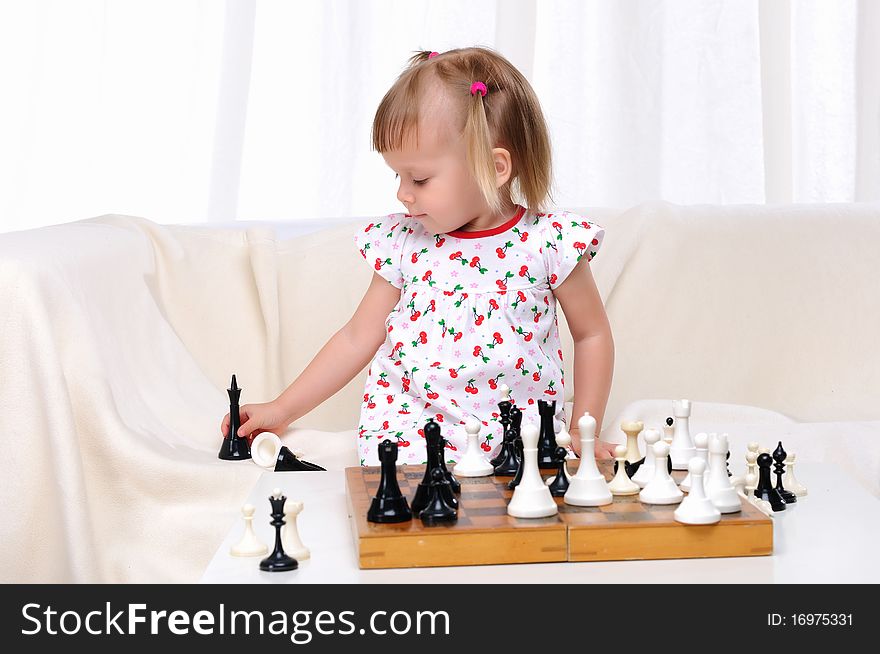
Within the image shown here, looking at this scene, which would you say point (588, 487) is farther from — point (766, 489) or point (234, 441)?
point (234, 441)

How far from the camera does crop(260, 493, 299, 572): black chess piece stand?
31.3 inches

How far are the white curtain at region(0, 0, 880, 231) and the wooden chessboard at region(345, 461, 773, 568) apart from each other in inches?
80.5

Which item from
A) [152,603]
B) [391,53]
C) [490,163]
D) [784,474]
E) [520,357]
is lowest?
[152,603]

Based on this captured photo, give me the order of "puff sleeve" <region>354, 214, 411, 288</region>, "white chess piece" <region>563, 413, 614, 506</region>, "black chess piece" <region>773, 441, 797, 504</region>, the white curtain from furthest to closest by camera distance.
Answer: the white curtain → "puff sleeve" <region>354, 214, 411, 288</region> → "black chess piece" <region>773, 441, 797, 504</region> → "white chess piece" <region>563, 413, 614, 506</region>

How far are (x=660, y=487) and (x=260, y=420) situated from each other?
740 mm

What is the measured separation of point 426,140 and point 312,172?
1471 mm

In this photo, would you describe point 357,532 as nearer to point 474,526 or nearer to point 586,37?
point 474,526

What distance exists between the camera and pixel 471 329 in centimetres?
149

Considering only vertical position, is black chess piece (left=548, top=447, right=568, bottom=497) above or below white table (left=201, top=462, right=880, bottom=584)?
above

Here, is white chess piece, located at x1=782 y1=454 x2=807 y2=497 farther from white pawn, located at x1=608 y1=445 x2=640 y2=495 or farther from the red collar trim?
the red collar trim

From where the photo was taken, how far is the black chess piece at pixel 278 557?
2.61ft

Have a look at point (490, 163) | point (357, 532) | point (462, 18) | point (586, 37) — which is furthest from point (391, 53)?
point (357, 532)

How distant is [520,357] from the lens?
148cm

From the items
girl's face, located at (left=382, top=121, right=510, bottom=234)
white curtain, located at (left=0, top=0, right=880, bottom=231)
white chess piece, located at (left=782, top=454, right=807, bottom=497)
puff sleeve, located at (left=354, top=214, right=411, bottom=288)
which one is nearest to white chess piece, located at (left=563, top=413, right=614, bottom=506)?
white chess piece, located at (left=782, top=454, right=807, bottom=497)
